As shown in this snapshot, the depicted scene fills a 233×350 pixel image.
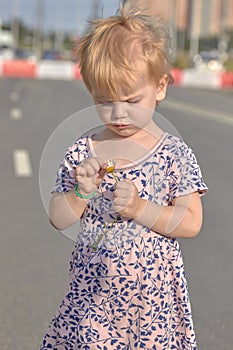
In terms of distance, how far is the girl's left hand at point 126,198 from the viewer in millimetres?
2418

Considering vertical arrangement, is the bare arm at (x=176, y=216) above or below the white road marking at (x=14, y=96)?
above

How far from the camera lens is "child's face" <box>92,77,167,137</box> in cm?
256

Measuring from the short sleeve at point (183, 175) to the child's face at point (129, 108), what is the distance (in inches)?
5.7

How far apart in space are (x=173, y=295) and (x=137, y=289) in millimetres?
132

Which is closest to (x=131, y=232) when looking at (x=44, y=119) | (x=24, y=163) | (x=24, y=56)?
(x=24, y=163)

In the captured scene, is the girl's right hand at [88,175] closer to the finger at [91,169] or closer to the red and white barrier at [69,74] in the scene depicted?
the finger at [91,169]

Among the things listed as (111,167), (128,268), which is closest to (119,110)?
(111,167)

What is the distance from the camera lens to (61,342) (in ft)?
9.03

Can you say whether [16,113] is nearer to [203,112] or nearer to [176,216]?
[203,112]

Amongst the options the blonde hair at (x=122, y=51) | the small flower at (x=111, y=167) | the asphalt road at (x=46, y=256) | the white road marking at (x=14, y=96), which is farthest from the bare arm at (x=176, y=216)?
the white road marking at (x=14, y=96)

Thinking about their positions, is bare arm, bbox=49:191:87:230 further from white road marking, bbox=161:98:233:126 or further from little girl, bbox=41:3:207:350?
white road marking, bbox=161:98:233:126

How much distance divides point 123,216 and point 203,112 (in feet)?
60.9

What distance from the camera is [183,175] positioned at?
8.72ft

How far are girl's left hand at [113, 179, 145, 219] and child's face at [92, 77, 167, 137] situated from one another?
0.68 ft
